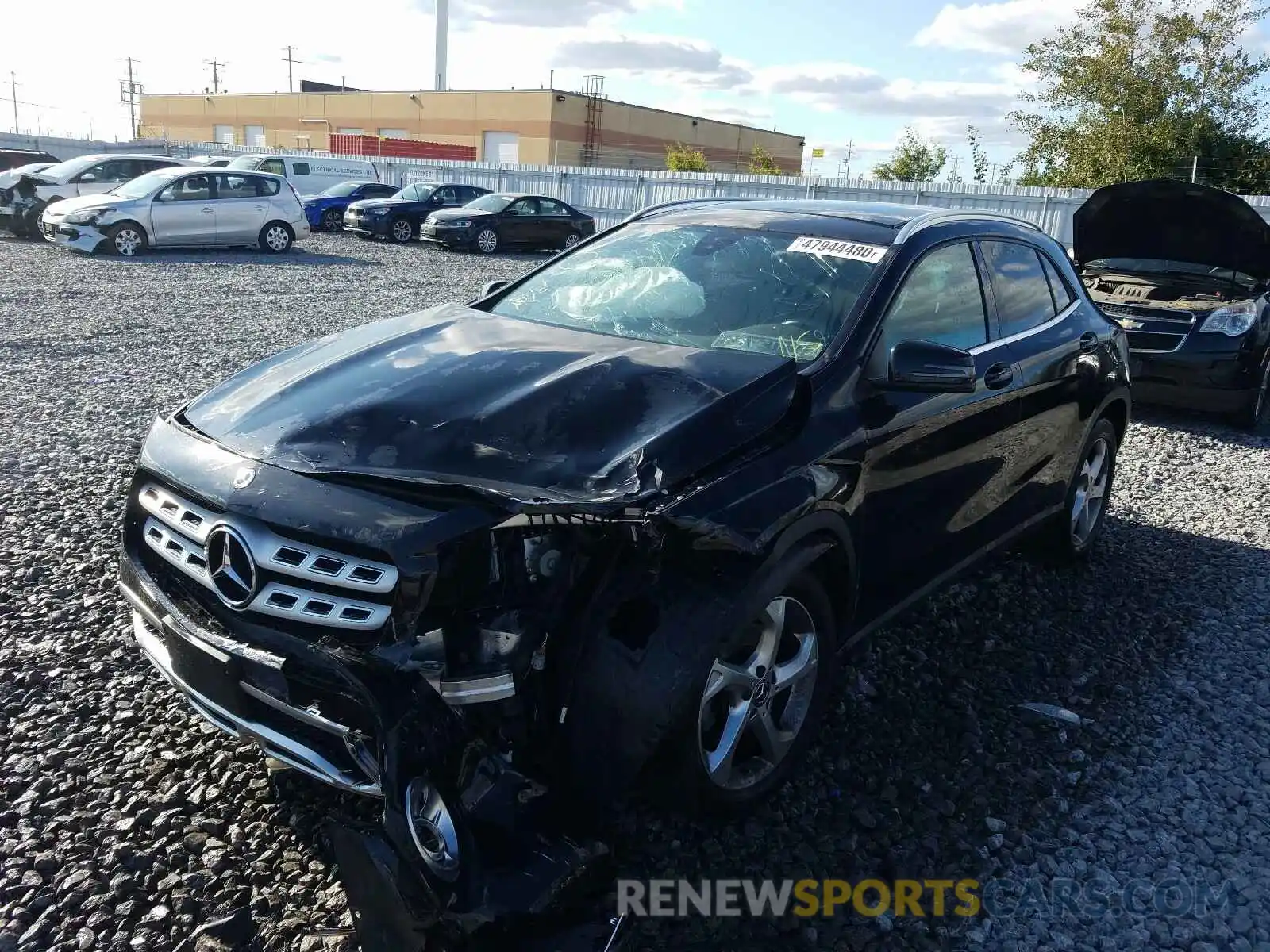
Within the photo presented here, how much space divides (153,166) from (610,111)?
48.2 m

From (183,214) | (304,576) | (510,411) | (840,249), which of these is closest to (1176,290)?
(840,249)

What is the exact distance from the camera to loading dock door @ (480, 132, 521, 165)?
60969 mm

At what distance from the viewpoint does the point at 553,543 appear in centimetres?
245

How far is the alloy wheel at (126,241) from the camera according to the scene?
1627 cm

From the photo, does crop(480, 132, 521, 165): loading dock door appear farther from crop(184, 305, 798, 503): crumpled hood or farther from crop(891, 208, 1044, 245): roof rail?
crop(184, 305, 798, 503): crumpled hood

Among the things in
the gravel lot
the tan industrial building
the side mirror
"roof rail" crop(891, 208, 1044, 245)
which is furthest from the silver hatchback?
the tan industrial building

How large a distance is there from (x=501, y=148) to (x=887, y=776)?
63033 millimetres

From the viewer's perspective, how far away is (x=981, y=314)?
395 cm

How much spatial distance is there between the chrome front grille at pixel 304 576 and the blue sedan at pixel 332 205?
22.1 meters

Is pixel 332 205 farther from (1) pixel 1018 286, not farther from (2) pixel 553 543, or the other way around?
(2) pixel 553 543

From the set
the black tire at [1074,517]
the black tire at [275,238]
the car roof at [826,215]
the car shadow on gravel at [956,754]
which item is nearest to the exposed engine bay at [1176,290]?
the black tire at [1074,517]

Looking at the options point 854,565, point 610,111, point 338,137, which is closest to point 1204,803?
point 854,565

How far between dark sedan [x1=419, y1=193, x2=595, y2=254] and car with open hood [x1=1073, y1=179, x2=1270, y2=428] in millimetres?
Answer: 14254

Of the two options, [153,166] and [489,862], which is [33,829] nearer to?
[489,862]
